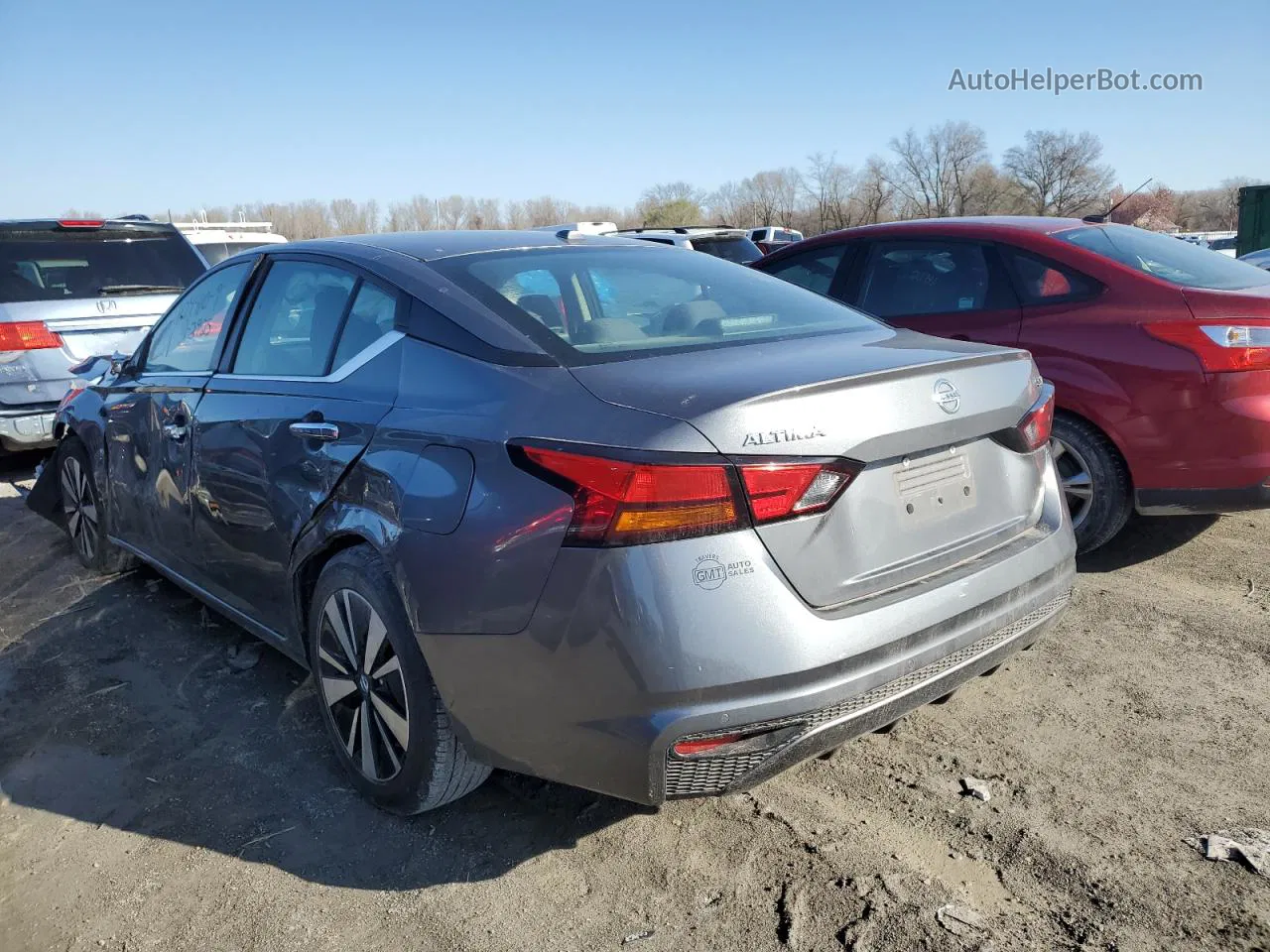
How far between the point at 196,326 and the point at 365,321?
149 centimetres

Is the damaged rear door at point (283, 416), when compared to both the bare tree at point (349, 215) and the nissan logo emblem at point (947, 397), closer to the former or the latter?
the nissan logo emblem at point (947, 397)

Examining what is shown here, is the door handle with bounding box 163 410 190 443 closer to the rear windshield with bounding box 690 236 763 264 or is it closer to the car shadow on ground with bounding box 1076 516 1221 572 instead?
the car shadow on ground with bounding box 1076 516 1221 572

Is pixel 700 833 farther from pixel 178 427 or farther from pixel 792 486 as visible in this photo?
pixel 178 427

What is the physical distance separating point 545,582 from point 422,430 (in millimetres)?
594

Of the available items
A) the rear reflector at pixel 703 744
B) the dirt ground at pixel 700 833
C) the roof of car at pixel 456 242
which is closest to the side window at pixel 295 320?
the roof of car at pixel 456 242

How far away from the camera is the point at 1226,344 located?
4.01 meters

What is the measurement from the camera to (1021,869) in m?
2.38

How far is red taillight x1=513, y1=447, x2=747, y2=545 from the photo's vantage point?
2.05 meters

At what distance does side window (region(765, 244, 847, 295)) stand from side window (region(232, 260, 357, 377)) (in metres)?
2.99

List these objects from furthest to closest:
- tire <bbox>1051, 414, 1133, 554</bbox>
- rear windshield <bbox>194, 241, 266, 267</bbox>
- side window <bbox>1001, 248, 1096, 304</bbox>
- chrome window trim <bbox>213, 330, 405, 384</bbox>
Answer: rear windshield <bbox>194, 241, 266, 267</bbox>
side window <bbox>1001, 248, 1096, 304</bbox>
tire <bbox>1051, 414, 1133, 554</bbox>
chrome window trim <bbox>213, 330, 405, 384</bbox>

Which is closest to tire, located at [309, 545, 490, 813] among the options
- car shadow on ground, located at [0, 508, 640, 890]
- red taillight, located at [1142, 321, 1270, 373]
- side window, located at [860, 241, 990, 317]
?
car shadow on ground, located at [0, 508, 640, 890]

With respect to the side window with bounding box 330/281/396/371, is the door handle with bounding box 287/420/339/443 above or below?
below

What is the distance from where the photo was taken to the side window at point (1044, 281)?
4.50 metres

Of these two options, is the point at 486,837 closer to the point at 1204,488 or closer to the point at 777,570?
the point at 777,570
